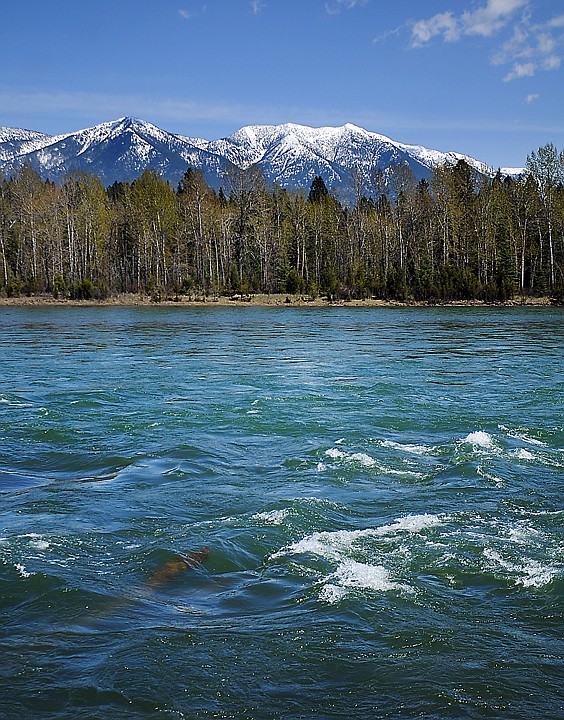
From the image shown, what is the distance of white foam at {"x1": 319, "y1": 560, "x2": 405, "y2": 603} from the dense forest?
57.0 m

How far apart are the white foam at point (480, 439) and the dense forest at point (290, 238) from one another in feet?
167

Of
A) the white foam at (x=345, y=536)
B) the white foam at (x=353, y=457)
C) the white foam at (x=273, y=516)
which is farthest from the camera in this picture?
the white foam at (x=353, y=457)

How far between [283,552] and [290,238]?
72.8 m

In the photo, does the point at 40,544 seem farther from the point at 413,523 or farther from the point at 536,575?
the point at 536,575

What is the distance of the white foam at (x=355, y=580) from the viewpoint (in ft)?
21.0

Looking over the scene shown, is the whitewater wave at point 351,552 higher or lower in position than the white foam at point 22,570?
lower

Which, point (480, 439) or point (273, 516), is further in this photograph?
point (480, 439)

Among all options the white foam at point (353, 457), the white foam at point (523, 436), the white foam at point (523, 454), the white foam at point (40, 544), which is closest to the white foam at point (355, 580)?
the white foam at point (40, 544)

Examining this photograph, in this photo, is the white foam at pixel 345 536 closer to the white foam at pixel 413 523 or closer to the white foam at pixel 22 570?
the white foam at pixel 413 523

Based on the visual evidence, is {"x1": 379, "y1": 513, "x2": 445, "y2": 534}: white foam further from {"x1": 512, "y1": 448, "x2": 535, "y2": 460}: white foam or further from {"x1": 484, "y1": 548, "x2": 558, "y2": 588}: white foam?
{"x1": 512, "y1": 448, "x2": 535, "y2": 460}: white foam

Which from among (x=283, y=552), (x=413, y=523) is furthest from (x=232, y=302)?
(x=283, y=552)

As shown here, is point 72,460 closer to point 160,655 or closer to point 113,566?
point 113,566

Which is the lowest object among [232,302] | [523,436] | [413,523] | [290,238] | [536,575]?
[536,575]

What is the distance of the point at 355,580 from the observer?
661 cm
